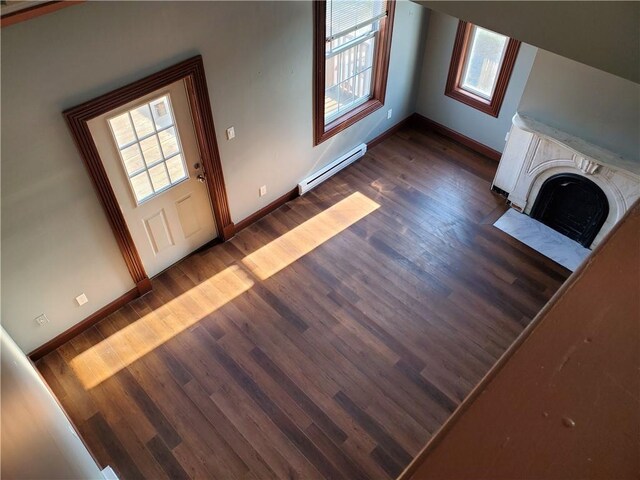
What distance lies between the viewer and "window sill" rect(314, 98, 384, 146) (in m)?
5.03

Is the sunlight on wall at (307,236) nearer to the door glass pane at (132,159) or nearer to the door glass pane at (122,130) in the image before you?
the door glass pane at (132,159)

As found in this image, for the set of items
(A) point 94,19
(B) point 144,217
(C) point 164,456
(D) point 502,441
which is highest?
(D) point 502,441

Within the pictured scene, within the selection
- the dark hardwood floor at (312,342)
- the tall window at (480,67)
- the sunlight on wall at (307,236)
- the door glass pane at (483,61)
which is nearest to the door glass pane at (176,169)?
the dark hardwood floor at (312,342)

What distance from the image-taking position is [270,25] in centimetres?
384

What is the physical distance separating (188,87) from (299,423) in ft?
8.53

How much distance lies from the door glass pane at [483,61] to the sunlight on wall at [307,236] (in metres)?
1.85

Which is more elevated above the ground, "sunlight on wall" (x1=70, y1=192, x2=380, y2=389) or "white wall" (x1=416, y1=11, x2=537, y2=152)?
"white wall" (x1=416, y1=11, x2=537, y2=152)

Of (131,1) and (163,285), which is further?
(163,285)

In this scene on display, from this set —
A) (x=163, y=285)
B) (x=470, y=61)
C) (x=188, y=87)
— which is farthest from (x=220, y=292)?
(x=470, y=61)

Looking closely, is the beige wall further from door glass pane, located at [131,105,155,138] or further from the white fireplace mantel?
the white fireplace mantel

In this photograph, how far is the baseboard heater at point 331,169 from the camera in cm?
520

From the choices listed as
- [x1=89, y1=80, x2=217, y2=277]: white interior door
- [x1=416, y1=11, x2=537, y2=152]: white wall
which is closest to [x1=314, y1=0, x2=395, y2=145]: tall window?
[x1=416, y1=11, x2=537, y2=152]: white wall

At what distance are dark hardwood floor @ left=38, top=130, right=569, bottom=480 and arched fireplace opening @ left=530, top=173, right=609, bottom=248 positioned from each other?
0.43 metres

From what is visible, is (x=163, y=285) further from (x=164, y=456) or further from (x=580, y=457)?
(x=580, y=457)
